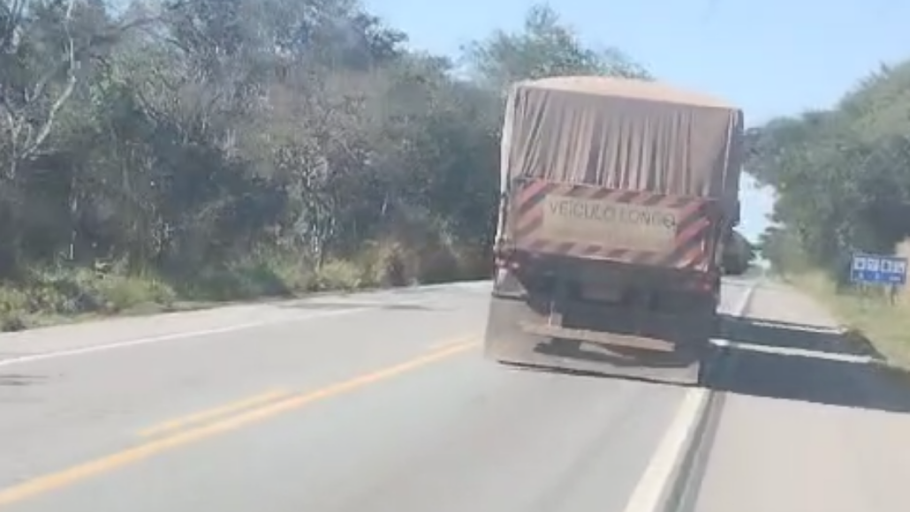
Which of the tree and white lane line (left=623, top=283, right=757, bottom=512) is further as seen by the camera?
the tree

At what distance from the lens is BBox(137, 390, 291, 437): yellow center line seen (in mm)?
13734

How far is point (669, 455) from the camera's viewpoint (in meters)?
14.6

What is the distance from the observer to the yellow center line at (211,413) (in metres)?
13.7

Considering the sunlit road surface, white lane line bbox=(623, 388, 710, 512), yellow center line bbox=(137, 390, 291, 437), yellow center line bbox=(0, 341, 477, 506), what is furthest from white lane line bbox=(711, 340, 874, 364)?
yellow center line bbox=(137, 390, 291, 437)

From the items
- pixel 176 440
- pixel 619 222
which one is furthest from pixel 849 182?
pixel 176 440

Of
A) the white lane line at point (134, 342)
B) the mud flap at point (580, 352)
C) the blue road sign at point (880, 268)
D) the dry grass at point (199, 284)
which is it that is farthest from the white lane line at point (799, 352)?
the blue road sign at point (880, 268)

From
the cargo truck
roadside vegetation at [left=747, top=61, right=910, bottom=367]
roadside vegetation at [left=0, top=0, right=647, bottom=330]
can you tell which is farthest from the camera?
roadside vegetation at [left=747, top=61, right=910, bottom=367]

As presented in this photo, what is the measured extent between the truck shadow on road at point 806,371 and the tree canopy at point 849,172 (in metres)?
29.0

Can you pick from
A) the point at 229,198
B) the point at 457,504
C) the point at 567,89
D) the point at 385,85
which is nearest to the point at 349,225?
the point at 385,85

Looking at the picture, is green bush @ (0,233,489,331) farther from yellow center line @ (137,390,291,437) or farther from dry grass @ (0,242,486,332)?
yellow center line @ (137,390,291,437)

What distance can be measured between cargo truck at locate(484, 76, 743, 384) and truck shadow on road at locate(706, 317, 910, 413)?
1.26m

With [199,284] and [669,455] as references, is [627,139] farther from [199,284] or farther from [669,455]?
[199,284]

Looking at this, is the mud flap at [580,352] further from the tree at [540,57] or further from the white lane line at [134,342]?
the tree at [540,57]

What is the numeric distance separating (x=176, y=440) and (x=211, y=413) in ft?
6.08
